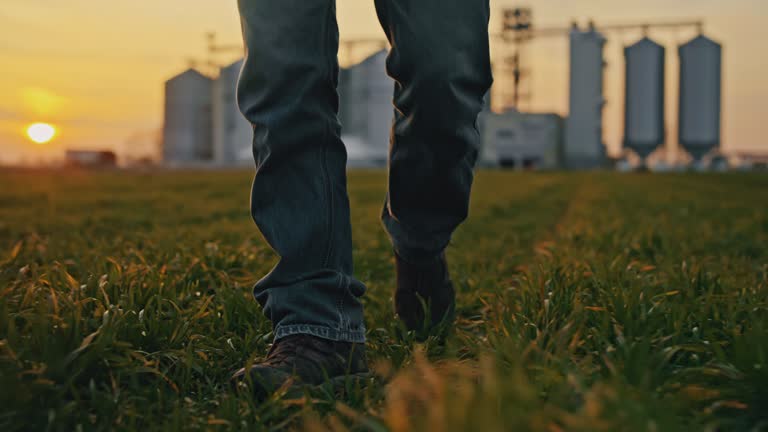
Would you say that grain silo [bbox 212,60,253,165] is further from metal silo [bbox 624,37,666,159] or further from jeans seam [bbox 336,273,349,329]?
jeans seam [bbox 336,273,349,329]

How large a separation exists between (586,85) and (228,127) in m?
23.8

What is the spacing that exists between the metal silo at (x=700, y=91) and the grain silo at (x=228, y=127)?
2729 centimetres

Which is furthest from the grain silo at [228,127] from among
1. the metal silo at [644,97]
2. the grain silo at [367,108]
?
the metal silo at [644,97]

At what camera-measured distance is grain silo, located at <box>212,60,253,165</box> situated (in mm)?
44094

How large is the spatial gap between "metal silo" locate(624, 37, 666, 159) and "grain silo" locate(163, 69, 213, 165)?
2751 cm

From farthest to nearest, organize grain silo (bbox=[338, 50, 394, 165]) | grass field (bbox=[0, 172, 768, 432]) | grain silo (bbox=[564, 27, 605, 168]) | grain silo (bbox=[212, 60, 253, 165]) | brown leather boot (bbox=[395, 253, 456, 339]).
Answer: grain silo (bbox=[564, 27, 605, 168]), grain silo (bbox=[212, 60, 253, 165]), grain silo (bbox=[338, 50, 394, 165]), brown leather boot (bbox=[395, 253, 456, 339]), grass field (bbox=[0, 172, 768, 432])

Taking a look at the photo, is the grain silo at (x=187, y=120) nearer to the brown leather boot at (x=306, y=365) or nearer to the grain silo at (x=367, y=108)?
the grain silo at (x=367, y=108)

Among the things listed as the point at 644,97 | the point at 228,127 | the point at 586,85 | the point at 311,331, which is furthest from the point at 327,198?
the point at 586,85

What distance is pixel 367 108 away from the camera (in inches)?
1626

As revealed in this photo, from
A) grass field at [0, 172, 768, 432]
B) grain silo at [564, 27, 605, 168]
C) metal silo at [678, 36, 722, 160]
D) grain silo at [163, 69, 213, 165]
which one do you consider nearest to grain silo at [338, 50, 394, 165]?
grain silo at [163, 69, 213, 165]

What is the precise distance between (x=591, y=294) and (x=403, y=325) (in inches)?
24.0

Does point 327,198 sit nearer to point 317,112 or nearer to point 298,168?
point 298,168

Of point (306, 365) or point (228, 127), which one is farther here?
point (228, 127)

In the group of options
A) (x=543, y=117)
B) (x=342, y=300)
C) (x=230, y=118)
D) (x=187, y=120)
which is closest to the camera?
(x=342, y=300)
